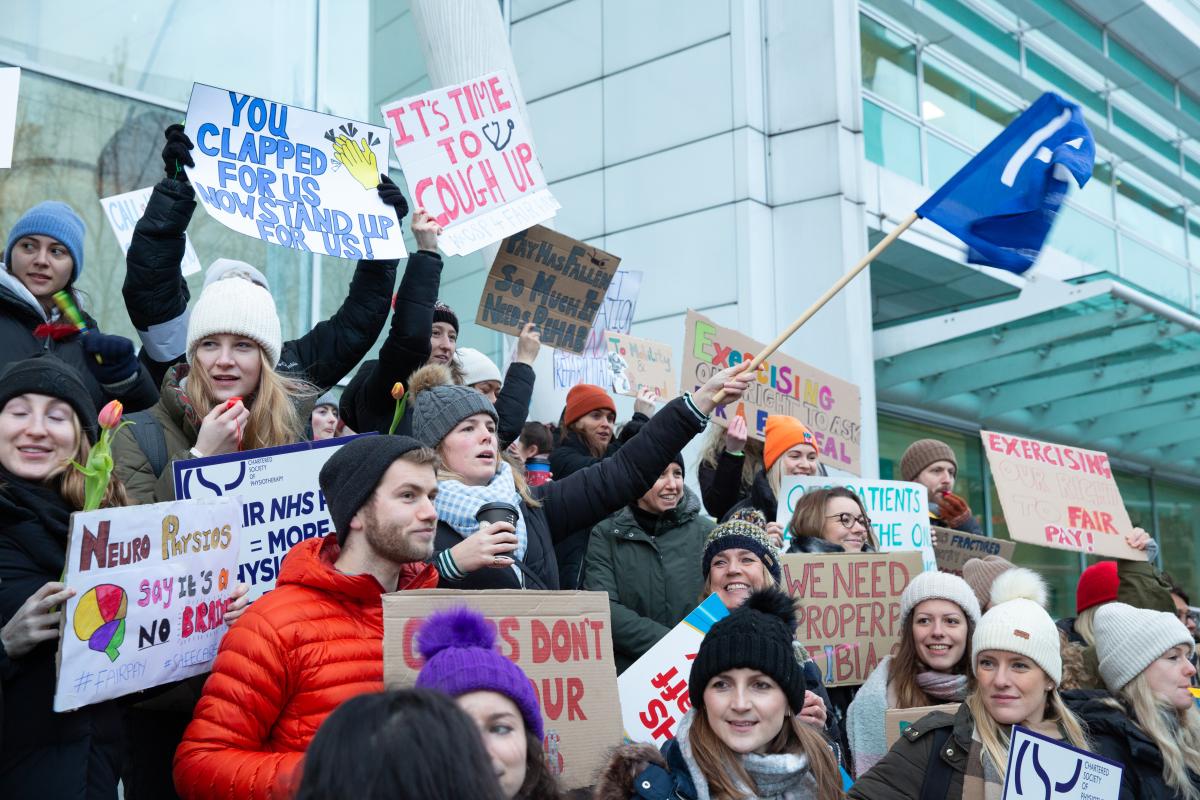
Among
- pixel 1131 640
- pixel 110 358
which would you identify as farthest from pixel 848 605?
pixel 110 358

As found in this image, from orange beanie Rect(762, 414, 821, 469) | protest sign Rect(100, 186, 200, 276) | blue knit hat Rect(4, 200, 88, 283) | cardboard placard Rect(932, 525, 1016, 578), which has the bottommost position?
cardboard placard Rect(932, 525, 1016, 578)

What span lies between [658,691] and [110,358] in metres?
2.12

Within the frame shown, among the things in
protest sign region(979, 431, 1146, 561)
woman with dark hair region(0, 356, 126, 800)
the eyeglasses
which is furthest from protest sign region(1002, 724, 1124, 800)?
protest sign region(979, 431, 1146, 561)

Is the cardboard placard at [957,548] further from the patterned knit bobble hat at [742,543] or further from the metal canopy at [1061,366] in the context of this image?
the metal canopy at [1061,366]

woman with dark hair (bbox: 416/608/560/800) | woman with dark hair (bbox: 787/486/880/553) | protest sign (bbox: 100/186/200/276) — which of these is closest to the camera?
woman with dark hair (bbox: 416/608/560/800)

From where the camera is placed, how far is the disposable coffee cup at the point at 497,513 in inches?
138

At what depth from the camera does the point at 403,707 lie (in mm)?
1434

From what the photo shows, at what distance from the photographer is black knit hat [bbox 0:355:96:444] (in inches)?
122

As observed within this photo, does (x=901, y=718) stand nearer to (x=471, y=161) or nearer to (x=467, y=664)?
(x=467, y=664)

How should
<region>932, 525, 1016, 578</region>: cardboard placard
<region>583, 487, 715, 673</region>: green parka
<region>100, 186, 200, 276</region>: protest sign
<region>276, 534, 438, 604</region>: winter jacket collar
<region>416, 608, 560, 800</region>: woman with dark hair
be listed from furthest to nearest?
<region>100, 186, 200, 276</region>: protest sign
<region>932, 525, 1016, 578</region>: cardboard placard
<region>583, 487, 715, 673</region>: green parka
<region>276, 534, 438, 604</region>: winter jacket collar
<region>416, 608, 560, 800</region>: woman with dark hair

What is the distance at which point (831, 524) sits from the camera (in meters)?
5.30

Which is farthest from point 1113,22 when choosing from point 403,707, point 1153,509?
point 403,707

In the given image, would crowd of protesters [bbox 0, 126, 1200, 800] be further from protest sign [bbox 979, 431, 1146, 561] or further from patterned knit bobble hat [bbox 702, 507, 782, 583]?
protest sign [bbox 979, 431, 1146, 561]

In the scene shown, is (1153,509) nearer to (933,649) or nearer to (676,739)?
(933,649)
